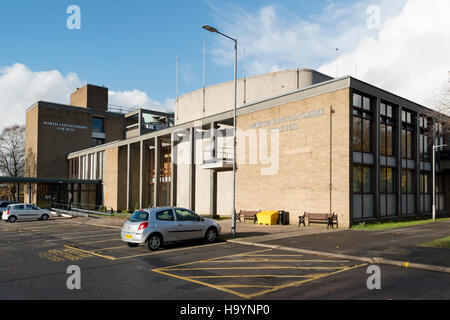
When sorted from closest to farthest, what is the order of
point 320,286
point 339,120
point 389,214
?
point 320,286, point 339,120, point 389,214

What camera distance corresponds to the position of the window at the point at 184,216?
14.1 meters

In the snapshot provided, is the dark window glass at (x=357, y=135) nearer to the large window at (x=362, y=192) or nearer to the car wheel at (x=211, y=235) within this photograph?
the large window at (x=362, y=192)

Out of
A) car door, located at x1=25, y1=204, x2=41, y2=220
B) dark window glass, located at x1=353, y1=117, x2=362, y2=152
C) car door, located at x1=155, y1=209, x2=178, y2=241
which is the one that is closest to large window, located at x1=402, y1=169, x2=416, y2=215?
dark window glass, located at x1=353, y1=117, x2=362, y2=152

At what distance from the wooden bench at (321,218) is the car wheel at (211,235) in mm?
7352

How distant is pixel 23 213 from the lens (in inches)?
1133

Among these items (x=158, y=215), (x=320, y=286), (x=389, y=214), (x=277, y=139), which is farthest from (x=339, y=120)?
(x=320, y=286)

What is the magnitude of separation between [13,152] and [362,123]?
2102 inches

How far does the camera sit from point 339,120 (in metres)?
20.2

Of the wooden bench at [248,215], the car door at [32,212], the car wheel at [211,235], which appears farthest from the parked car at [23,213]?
the car wheel at [211,235]

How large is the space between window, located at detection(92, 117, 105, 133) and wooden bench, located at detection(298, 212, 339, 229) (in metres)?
42.3

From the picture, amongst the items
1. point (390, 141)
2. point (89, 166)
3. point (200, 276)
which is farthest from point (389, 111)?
point (89, 166)
